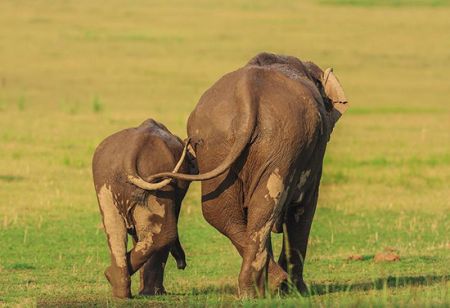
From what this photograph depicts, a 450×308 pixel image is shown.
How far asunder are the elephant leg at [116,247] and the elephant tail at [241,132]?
648mm

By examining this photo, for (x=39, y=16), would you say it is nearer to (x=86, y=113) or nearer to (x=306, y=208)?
(x=86, y=113)

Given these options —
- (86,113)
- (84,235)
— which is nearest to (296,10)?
(86,113)

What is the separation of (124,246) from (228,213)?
0.79 meters

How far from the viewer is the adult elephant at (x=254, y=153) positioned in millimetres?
8680

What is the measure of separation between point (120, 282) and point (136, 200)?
57 centimetres

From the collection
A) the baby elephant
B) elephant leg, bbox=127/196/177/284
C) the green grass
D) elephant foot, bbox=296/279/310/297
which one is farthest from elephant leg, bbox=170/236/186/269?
the green grass

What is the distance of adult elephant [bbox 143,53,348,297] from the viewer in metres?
8.68

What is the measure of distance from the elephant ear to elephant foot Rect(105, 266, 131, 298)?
2096mm

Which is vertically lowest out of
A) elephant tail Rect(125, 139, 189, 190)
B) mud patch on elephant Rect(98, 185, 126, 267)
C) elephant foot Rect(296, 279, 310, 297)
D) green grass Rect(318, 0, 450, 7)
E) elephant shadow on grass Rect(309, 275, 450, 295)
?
green grass Rect(318, 0, 450, 7)

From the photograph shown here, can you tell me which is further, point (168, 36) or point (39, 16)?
point (39, 16)

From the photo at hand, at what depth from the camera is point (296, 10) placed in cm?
5362

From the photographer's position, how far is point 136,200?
907 cm

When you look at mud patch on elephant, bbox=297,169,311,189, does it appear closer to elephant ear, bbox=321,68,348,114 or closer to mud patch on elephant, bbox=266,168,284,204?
mud patch on elephant, bbox=266,168,284,204

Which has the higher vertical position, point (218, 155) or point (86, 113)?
point (218, 155)
